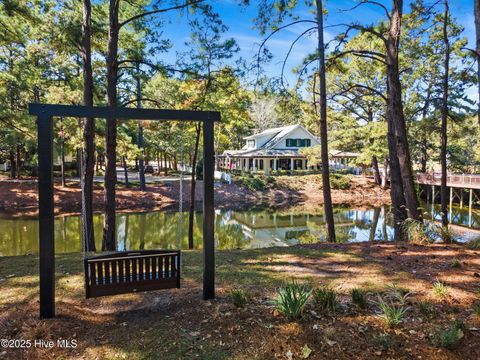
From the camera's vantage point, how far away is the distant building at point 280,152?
3158 cm

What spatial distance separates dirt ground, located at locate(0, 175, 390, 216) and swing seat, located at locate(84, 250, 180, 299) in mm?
16626

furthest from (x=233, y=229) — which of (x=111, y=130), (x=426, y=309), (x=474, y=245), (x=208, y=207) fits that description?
(x=426, y=309)

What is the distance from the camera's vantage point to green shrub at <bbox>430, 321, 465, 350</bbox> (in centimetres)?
277

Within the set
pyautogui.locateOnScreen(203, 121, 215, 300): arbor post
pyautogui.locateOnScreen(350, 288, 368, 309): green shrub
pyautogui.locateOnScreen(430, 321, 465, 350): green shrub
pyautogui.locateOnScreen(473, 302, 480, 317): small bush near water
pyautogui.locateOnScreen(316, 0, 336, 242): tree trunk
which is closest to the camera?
pyautogui.locateOnScreen(430, 321, 465, 350): green shrub

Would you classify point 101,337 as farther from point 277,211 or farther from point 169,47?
point 277,211

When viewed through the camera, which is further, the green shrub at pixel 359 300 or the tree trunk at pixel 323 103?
the tree trunk at pixel 323 103

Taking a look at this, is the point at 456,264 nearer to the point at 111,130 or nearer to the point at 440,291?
the point at 440,291

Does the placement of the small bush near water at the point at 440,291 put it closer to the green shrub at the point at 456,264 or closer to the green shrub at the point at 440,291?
the green shrub at the point at 440,291

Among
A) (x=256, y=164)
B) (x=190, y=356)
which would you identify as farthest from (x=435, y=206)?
(x=190, y=356)

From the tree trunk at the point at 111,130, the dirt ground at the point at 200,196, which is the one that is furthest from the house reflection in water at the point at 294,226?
the tree trunk at the point at 111,130

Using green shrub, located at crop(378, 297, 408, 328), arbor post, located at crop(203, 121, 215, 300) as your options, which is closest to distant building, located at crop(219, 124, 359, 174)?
arbor post, located at crop(203, 121, 215, 300)

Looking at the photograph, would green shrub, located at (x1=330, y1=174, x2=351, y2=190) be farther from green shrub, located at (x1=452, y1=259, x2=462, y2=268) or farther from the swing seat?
the swing seat

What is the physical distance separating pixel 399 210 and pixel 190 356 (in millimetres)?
7482

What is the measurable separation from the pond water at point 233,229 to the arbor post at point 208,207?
7.56m
